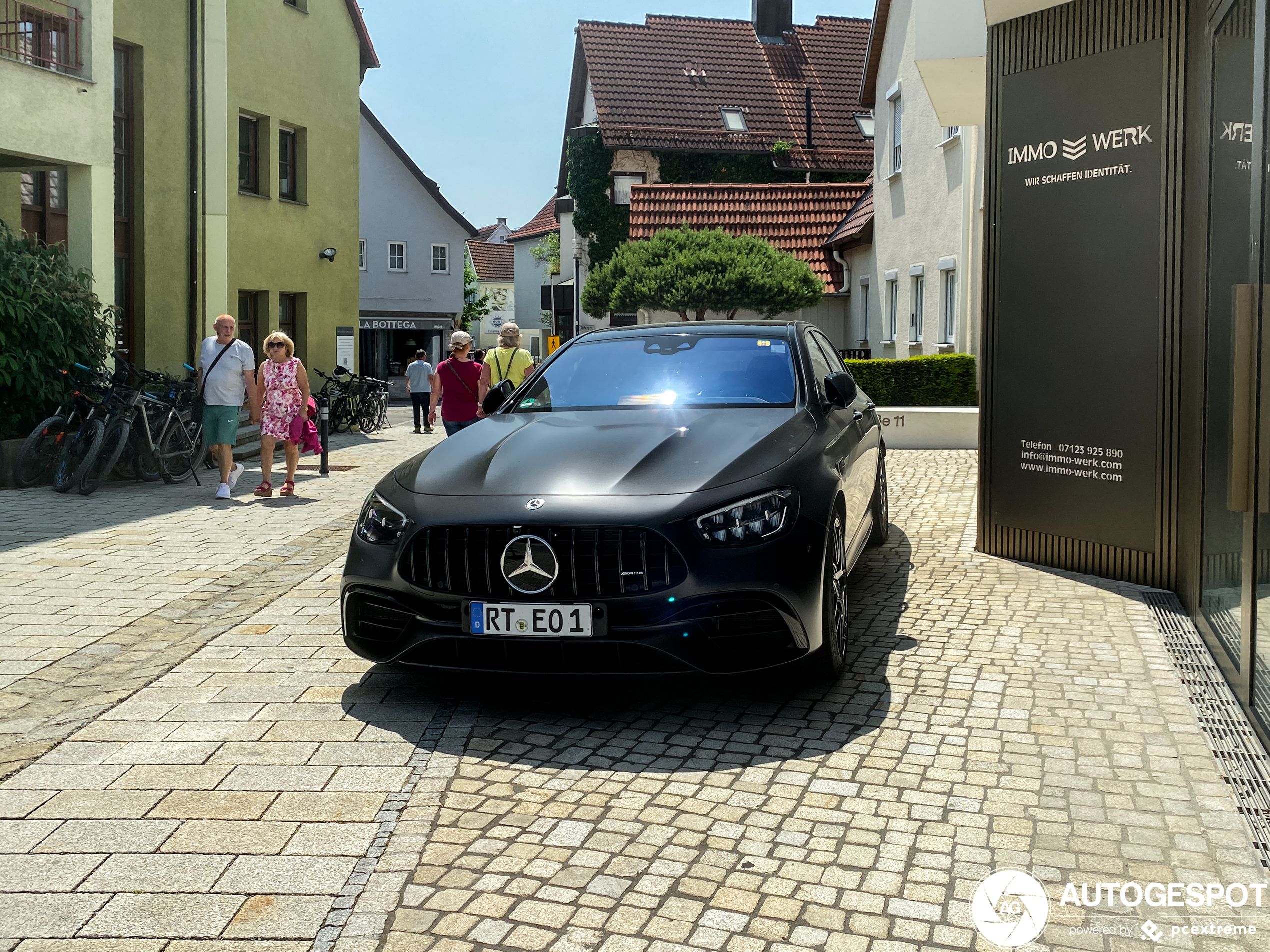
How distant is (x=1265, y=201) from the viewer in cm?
503

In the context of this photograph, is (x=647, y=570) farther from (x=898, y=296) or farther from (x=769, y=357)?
(x=898, y=296)

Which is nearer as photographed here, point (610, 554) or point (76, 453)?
point (610, 554)

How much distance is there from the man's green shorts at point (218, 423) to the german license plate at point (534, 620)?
27.5 ft

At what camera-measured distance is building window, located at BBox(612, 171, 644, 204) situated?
40656 mm

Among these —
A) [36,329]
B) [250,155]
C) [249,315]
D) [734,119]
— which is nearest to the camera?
[36,329]

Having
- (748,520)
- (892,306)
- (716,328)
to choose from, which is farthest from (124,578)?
(892,306)

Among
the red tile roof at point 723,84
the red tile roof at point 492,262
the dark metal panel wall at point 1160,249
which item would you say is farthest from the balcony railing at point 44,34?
the red tile roof at point 492,262

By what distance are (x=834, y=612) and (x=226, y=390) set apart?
8.75m

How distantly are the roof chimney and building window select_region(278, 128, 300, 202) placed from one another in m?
25.0

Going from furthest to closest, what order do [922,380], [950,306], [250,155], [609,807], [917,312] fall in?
[917,312] → [250,155] → [950,306] → [922,380] → [609,807]

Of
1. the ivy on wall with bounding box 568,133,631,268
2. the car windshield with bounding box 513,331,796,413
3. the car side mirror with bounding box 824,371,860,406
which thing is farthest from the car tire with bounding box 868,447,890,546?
the ivy on wall with bounding box 568,133,631,268

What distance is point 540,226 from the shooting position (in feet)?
253

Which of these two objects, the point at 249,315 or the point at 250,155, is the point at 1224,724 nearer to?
the point at 249,315

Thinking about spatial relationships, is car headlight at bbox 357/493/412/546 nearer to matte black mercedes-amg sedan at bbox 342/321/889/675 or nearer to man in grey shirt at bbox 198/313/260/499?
matte black mercedes-amg sedan at bbox 342/321/889/675
